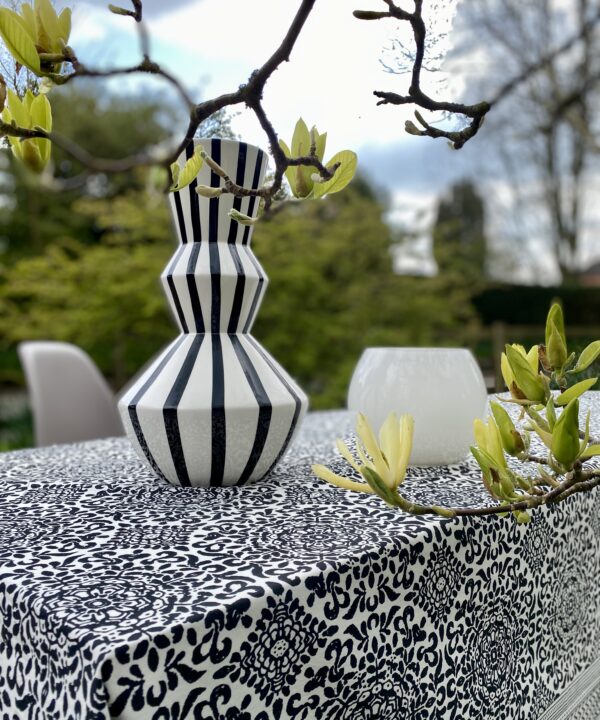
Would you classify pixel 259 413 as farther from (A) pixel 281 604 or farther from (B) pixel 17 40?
(B) pixel 17 40

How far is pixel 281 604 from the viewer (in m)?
0.43

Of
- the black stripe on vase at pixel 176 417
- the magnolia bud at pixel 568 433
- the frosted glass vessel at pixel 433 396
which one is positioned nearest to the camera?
the magnolia bud at pixel 568 433

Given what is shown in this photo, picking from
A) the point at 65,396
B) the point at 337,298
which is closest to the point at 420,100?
the point at 65,396

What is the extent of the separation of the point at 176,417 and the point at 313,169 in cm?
31

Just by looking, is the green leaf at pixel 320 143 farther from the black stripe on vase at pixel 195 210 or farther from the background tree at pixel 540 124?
the background tree at pixel 540 124

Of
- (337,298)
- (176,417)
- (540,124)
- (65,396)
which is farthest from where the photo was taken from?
(540,124)

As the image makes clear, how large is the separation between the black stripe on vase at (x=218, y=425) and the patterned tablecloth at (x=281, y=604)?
0.03 meters

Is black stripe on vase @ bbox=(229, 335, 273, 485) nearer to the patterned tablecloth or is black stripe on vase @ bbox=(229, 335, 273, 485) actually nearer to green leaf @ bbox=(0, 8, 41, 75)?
the patterned tablecloth

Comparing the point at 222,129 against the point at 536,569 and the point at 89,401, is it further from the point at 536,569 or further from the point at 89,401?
the point at 89,401

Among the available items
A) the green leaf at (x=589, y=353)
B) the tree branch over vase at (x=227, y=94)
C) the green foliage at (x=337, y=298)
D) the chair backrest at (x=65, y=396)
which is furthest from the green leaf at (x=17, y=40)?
the green foliage at (x=337, y=298)

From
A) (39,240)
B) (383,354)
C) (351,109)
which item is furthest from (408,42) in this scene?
(39,240)

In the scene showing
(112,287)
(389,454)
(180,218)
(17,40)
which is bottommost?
(112,287)

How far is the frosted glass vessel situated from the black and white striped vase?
0.13m

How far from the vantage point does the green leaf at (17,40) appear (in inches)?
15.9
